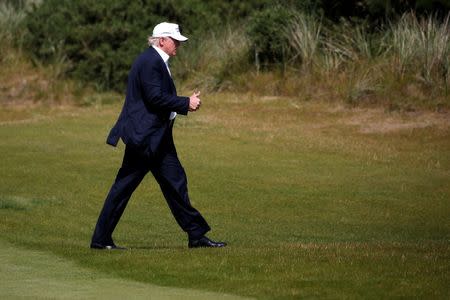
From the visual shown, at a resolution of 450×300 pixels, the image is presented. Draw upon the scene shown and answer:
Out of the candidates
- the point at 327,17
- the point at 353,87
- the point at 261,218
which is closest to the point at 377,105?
the point at 353,87

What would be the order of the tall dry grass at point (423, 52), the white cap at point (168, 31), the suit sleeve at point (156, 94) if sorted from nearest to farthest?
the suit sleeve at point (156, 94) → the white cap at point (168, 31) → the tall dry grass at point (423, 52)

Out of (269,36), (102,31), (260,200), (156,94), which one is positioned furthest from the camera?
(102,31)

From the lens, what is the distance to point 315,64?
2550 cm

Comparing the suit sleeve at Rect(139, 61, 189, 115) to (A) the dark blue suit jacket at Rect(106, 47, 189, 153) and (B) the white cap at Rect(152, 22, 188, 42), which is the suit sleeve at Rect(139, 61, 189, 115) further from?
(B) the white cap at Rect(152, 22, 188, 42)

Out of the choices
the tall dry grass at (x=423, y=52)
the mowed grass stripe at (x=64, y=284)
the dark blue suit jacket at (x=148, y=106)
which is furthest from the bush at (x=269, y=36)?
the mowed grass stripe at (x=64, y=284)

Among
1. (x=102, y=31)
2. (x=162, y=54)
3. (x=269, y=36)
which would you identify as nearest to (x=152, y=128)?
(x=162, y=54)

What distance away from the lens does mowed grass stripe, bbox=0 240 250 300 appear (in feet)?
27.7

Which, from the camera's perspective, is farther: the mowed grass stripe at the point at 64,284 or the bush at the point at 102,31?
the bush at the point at 102,31

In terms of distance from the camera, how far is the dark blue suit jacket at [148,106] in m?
10.5

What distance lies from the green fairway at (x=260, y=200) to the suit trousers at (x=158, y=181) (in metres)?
0.36

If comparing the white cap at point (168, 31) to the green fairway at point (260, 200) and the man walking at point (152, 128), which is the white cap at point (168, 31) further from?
the green fairway at point (260, 200)

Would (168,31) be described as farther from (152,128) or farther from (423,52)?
(423,52)

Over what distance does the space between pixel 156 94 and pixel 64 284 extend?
7.12 ft

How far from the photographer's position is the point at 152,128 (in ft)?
34.7
